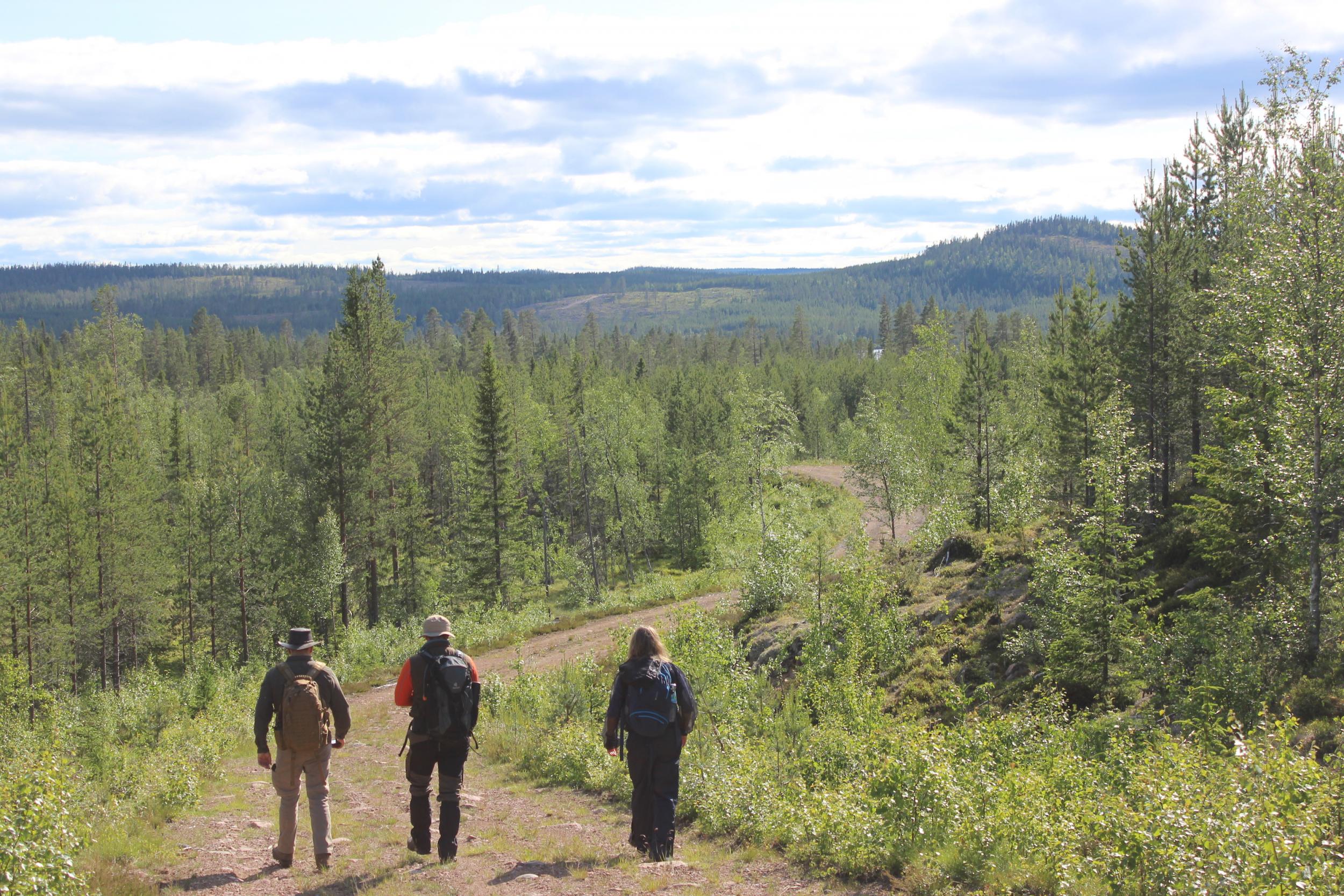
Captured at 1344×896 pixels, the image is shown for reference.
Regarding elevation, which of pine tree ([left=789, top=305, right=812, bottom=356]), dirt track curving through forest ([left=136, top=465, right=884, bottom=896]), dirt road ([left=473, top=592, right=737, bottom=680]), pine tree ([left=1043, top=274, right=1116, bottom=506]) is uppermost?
pine tree ([left=789, top=305, right=812, bottom=356])

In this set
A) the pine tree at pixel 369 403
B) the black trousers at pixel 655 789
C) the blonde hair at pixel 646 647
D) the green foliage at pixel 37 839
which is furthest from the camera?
the pine tree at pixel 369 403

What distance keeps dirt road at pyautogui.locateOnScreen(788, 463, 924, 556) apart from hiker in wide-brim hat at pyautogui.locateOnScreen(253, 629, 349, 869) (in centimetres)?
1342

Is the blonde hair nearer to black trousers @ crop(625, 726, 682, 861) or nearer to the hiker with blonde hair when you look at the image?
the hiker with blonde hair

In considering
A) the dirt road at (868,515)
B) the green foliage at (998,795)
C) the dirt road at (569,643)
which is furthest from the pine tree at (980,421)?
the green foliage at (998,795)

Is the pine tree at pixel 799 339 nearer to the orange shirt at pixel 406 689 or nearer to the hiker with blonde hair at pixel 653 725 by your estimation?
the hiker with blonde hair at pixel 653 725

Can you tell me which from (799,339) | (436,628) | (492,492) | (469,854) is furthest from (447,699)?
(799,339)

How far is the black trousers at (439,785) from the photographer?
7.57 m

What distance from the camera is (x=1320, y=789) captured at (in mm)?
6328

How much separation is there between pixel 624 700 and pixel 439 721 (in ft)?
5.52

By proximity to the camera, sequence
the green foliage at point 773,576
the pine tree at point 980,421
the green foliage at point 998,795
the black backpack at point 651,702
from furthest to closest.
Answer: the pine tree at point 980,421 → the green foliage at point 773,576 → the black backpack at point 651,702 → the green foliage at point 998,795

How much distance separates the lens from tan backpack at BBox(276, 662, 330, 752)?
7406 millimetres

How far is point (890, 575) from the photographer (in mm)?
19766

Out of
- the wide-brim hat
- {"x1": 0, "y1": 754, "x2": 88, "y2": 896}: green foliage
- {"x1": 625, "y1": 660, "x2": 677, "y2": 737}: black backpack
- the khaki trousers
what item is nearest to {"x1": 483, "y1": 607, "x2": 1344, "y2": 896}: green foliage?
{"x1": 625, "y1": 660, "x2": 677, "y2": 737}: black backpack

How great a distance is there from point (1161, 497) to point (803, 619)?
14.0m
